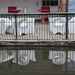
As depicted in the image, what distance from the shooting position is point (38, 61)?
31.7ft

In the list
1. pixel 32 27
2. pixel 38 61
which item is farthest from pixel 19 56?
pixel 32 27

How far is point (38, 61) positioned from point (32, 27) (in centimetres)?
442

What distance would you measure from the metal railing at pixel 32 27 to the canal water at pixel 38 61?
4.79 feet

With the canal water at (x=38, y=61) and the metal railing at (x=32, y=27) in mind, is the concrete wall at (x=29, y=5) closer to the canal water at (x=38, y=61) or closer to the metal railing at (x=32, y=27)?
the metal railing at (x=32, y=27)

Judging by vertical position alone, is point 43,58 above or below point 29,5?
below

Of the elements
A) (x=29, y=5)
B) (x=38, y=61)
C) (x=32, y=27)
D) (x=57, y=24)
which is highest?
(x=29, y=5)

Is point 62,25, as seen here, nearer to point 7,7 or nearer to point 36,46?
point 36,46

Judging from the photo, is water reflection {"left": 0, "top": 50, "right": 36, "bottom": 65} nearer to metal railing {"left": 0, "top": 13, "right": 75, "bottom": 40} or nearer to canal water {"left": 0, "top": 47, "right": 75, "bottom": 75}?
canal water {"left": 0, "top": 47, "right": 75, "bottom": 75}

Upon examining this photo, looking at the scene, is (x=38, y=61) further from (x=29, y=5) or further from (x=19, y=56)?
(x=29, y=5)

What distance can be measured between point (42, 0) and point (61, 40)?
45.9 feet

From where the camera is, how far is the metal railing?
13.2m

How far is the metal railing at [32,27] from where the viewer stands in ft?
43.4

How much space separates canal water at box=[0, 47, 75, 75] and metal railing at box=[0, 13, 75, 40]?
1.46 m

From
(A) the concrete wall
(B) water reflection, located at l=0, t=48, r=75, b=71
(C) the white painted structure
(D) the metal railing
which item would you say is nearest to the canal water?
(B) water reflection, located at l=0, t=48, r=75, b=71
